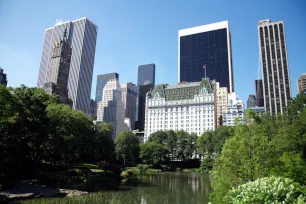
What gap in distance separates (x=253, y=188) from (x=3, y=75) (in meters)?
172

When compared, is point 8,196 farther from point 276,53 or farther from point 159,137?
point 276,53

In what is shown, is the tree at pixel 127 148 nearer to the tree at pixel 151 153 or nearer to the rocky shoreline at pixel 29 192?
the tree at pixel 151 153

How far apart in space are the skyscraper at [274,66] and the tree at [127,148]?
123843 millimetres

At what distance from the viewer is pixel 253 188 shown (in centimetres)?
1030

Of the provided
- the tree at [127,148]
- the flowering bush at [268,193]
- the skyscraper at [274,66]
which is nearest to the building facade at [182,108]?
the skyscraper at [274,66]

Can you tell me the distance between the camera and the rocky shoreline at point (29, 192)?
29.0 metres

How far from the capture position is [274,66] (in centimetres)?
18550

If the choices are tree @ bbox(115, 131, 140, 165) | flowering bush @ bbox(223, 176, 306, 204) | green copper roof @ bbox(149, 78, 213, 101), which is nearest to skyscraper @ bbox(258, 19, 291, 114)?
green copper roof @ bbox(149, 78, 213, 101)

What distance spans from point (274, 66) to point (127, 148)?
489ft

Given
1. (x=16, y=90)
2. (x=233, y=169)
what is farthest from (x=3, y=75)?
(x=233, y=169)

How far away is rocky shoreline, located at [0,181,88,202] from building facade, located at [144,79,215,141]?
4865 inches

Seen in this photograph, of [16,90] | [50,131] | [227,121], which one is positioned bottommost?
[50,131]

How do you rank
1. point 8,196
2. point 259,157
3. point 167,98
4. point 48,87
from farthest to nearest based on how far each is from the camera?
point 167,98, point 48,87, point 8,196, point 259,157

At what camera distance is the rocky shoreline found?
95.0ft
